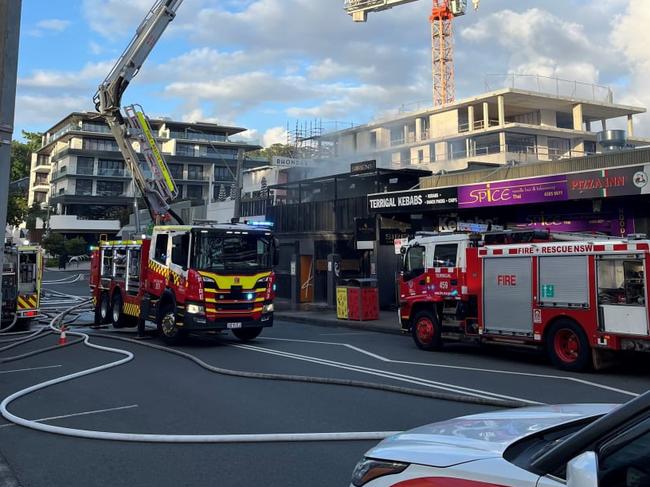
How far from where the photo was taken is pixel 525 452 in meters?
2.44

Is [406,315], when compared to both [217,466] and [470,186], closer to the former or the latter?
[470,186]

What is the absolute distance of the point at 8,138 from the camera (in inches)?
293

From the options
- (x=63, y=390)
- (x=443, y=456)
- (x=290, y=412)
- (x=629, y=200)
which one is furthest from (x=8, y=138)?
(x=629, y=200)

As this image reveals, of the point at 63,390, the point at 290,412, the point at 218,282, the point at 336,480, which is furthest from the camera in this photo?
the point at 218,282

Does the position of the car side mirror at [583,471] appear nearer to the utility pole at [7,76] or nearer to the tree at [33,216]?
the utility pole at [7,76]

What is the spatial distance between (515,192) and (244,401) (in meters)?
11.9

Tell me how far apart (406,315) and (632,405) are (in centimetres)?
1186

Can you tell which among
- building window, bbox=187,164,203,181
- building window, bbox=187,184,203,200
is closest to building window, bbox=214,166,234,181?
building window, bbox=187,164,203,181

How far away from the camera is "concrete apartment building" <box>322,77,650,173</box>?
53438mm

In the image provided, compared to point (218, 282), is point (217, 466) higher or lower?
lower

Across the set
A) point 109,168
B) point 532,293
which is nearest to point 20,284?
point 532,293

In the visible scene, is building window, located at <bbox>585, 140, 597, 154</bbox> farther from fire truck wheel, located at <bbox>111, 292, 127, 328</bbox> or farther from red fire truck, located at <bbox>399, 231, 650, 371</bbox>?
fire truck wheel, located at <bbox>111, 292, 127, 328</bbox>

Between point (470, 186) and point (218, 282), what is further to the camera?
point (470, 186)

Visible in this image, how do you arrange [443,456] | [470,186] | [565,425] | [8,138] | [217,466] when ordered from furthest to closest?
1. [470,186]
2. [8,138]
3. [217,466]
4. [565,425]
5. [443,456]
